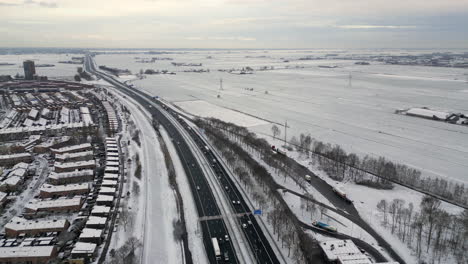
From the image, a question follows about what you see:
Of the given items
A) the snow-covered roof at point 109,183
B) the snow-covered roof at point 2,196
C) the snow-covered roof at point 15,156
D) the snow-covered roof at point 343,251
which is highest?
the snow-covered roof at point 15,156

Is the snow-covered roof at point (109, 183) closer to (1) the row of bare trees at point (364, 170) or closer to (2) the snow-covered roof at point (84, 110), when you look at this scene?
(1) the row of bare trees at point (364, 170)

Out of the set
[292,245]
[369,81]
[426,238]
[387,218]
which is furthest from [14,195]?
[369,81]

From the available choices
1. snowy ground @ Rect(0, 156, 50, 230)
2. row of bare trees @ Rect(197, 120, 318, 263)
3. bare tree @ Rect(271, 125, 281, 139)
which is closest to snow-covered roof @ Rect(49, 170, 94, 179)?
snowy ground @ Rect(0, 156, 50, 230)

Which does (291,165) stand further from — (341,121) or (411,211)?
(341,121)

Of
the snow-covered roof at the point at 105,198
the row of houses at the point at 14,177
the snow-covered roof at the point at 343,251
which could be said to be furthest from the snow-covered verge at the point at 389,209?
the row of houses at the point at 14,177

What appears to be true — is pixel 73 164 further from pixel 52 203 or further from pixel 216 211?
pixel 216 211

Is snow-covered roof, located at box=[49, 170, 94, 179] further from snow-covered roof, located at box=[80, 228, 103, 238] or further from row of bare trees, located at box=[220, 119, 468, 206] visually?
row of bare trees, located at box=[220, 119, 468, 206]
